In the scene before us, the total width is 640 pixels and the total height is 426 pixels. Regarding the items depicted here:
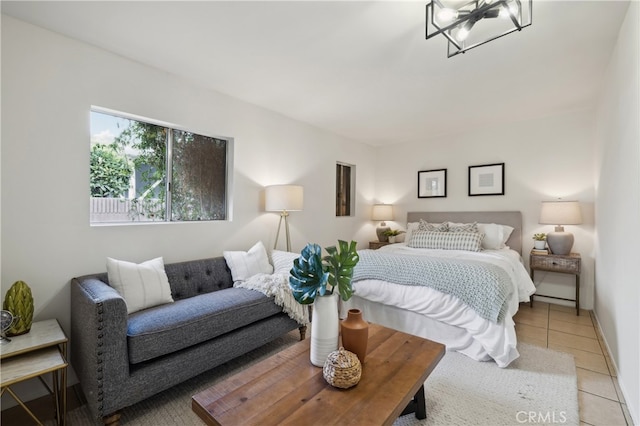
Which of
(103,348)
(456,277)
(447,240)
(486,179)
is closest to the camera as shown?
(103,348)

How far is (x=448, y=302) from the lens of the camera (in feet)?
7.89

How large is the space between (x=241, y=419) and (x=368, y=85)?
9.31 ft

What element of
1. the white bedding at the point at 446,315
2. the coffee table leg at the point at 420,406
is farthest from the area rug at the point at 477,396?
the white bedding at the point at 446,315

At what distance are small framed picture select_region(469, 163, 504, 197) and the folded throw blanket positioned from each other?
325cm

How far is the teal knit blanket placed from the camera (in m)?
2.20

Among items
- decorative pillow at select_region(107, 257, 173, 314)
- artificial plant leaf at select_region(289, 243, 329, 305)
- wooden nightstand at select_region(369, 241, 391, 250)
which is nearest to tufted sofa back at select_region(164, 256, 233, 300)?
decorative pillow at select_region(107, 257, 173, 314)

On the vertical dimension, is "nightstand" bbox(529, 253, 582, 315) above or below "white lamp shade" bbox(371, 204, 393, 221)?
below

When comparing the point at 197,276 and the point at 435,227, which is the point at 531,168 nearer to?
the point at 435,227

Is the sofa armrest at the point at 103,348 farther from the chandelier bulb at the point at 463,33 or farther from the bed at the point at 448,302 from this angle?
the chandelier bulb at the point at 463,33

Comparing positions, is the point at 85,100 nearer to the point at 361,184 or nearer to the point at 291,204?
the point at 291,204

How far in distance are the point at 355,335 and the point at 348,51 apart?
80.9 inches

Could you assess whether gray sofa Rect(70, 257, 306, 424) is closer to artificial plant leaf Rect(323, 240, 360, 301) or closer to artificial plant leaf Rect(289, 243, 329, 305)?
artificial plant leaf Rect(289, 243, 329, 305)

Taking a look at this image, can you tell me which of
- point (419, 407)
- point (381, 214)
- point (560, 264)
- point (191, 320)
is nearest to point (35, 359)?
point (191, 320)

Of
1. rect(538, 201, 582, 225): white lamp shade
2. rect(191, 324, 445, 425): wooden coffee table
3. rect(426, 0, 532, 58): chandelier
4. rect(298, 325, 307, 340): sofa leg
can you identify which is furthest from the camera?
rect(538, 201, 582, 225): white lamp shade
